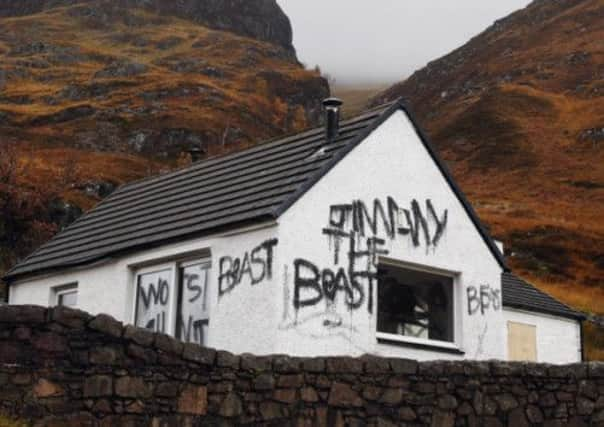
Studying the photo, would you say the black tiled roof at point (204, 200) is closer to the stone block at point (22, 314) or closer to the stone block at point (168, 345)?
the stone block at point (168, 345)

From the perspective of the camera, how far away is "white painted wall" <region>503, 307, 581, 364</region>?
22641 mm

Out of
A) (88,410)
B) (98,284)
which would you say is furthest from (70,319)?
(98,284)

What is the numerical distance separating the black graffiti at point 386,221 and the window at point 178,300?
7.10ft

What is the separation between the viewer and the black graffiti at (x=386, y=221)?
44.8 feet

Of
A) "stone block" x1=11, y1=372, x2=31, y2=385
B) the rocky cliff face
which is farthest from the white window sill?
the rocky cliff face

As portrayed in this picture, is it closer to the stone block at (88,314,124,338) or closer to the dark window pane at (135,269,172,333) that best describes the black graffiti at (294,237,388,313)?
the dark window pane at (135,269,172,333)

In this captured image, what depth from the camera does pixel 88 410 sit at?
824cm

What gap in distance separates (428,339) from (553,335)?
32.5ft

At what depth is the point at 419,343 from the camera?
1423cm

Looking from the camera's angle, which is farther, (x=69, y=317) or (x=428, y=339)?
(x=428, y=339)

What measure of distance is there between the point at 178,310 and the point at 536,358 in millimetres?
11393

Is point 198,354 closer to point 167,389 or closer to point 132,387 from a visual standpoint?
point 167,389

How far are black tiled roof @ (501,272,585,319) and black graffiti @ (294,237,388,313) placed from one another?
8.79 m

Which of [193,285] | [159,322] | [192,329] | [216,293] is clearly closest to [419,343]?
A: [216,293]
